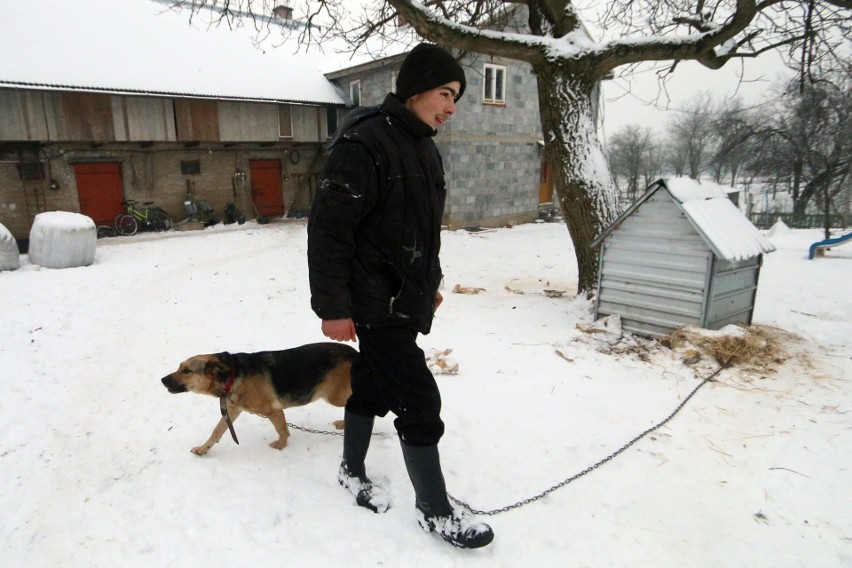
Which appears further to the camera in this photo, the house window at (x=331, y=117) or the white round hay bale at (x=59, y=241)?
the house window at (x=331, y=117)

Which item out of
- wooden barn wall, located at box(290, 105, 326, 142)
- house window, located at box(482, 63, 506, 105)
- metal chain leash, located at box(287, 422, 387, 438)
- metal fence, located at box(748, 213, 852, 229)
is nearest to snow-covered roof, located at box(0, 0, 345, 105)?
wooden barn wall, located at box(290, 105, 326, 142)

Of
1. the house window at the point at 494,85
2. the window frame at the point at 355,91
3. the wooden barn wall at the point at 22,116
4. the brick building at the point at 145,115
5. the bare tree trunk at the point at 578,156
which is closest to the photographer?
the bare tree trunk at the point at 578,156

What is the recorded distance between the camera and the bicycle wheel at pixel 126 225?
16.6 metres

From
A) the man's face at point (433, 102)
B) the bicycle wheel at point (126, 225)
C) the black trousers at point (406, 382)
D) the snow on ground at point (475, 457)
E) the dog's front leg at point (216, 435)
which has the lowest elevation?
the snow on ground at point (475, 457)

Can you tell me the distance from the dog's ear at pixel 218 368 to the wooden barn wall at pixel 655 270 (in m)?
4.16

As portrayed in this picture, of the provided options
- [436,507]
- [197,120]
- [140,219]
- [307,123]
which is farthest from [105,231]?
[436,507]

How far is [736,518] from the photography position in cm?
268

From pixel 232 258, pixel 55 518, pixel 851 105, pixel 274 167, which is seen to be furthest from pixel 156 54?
pixel 851 105

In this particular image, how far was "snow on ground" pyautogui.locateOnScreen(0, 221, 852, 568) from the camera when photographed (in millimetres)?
2480

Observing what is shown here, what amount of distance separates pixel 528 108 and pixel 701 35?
13720 mm

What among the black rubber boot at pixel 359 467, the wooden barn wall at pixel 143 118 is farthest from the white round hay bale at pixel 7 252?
the black rubber boot at pixel 359 467

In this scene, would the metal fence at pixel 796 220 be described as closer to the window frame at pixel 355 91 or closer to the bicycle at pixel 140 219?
the window frame at pixel 355 91

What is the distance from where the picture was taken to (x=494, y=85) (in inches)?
720

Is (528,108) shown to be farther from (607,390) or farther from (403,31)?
(607,390)
